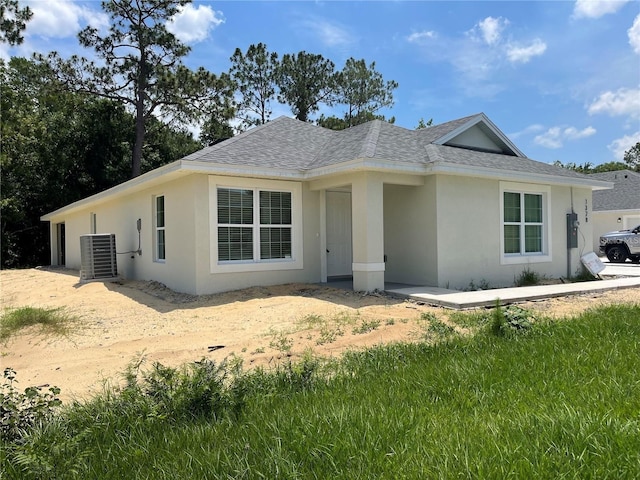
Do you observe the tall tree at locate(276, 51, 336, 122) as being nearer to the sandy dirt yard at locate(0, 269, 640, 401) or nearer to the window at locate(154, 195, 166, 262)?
the window at locate(154, 195, 166, 262)

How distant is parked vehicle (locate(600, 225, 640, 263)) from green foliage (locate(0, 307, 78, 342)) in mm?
22025

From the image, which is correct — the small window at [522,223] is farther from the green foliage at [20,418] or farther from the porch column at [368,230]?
the green foliage at [20,418]

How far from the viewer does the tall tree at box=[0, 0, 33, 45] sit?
56.5ft

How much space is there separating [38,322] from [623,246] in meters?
22.7

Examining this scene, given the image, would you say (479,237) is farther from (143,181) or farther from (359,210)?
(143,181)

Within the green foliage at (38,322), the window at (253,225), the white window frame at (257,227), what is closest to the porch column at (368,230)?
the white window frame at (257,227)

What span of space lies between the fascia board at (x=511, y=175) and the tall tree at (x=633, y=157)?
52.3 meters

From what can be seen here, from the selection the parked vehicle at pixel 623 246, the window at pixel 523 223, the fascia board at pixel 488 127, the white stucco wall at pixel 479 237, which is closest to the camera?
the white stucco wall at pixel 479 237

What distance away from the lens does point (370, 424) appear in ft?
9.92

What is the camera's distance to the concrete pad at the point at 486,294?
27.7 ft

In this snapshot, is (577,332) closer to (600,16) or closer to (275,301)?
(275,301)

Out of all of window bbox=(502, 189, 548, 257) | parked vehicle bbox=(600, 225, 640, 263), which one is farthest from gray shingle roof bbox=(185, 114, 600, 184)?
parked vehicle bbox=(600, 225, 640, 263)

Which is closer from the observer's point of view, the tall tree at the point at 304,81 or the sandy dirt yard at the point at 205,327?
the sandy dirt yard at the point at 205,327

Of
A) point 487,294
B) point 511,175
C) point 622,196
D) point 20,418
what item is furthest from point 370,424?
point 622,196
